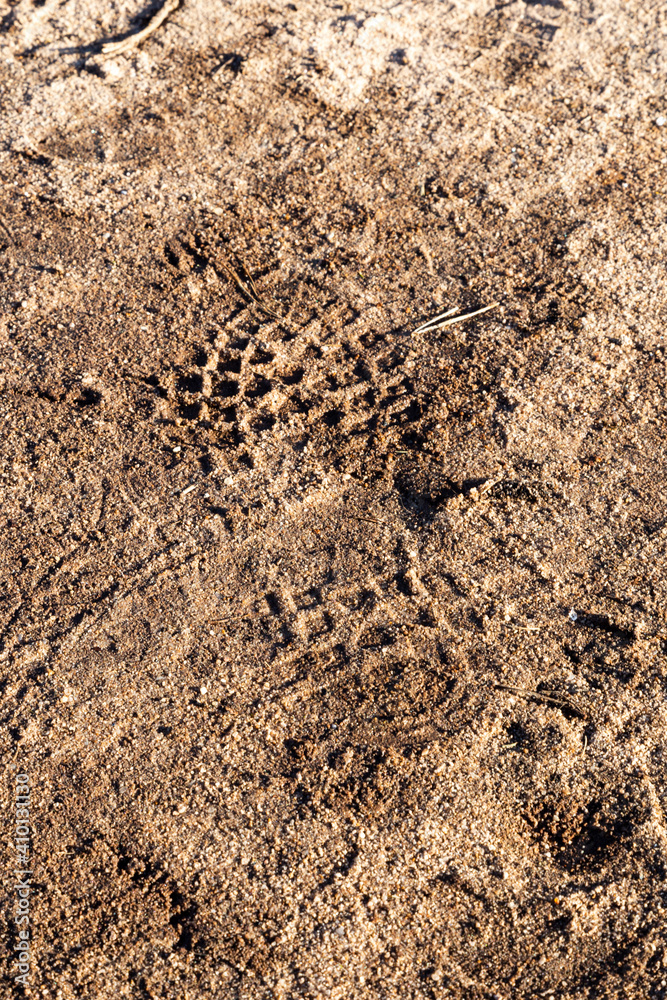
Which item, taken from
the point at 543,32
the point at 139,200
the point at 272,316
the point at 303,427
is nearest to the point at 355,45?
the point at 543,32

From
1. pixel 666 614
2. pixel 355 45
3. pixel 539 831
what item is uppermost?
pixel 355 45

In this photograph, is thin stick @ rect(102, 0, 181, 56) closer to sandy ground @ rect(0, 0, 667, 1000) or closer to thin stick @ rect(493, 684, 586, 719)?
sandy ground @ rect(0, 0, 667, 1000)

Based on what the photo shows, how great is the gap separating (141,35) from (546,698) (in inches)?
115

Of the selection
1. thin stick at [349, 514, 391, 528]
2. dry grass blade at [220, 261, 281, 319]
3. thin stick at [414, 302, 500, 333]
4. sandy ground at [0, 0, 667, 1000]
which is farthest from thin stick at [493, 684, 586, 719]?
dry grass blade at [220, 261, 281, 319]

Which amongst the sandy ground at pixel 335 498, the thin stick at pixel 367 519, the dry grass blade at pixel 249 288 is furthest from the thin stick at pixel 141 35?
the thin stick at pixel 367 519

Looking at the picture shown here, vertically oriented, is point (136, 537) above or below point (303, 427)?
below

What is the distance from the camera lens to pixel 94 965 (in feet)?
5.46

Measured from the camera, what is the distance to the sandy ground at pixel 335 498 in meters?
1.71

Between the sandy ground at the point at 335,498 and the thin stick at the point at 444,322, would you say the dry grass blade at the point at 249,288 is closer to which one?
the sandy ground at the point at 335,498

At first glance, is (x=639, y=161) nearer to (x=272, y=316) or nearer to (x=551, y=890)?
(x=272, y=316)

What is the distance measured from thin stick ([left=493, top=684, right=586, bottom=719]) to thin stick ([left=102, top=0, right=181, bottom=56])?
281cm

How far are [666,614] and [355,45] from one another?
246 centimetres

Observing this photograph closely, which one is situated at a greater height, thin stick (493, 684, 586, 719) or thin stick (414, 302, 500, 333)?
thin stick (414, 302, 500, 333)

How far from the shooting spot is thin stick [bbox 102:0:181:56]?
9.46ft
